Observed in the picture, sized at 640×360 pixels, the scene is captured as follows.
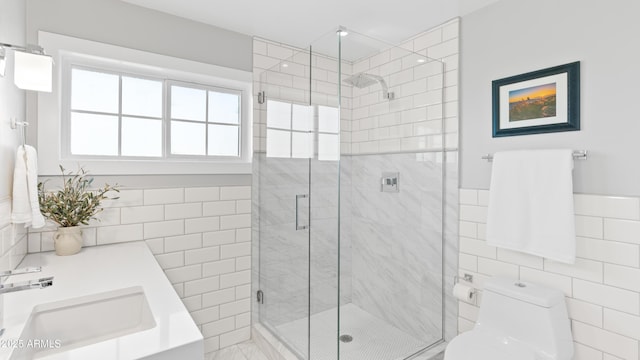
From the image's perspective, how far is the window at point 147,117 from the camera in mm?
2109

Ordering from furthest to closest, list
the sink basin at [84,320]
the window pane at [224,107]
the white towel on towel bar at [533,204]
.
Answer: the window pane at [224,107] → the white towel on towel bar at [533,204] → the sink basin at [84,320]

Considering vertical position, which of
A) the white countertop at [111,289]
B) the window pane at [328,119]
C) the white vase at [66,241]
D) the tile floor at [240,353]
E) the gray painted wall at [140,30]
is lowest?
the tile floor at [240,353]

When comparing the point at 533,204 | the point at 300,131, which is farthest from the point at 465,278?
the point at 300,131

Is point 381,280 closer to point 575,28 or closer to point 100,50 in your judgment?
point 575,28

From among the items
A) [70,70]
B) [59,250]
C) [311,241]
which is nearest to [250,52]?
[70,70]

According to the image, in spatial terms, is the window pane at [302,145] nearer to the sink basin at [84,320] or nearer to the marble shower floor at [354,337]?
the marble shower floor at [354,337]

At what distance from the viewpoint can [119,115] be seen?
2.23 metres

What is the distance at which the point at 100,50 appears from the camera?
2.04 metres

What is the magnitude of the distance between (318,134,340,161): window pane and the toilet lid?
4.04 feet

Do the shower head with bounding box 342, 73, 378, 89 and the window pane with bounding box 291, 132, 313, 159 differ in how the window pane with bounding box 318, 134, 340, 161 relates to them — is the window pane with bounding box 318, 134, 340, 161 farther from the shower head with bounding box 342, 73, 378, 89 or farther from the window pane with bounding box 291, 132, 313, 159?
the shower head with bounding box 342, 73, 378, 89

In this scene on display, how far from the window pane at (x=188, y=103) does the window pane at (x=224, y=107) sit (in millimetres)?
55

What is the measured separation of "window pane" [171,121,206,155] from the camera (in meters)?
2.42

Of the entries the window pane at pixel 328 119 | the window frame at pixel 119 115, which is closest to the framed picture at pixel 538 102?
the window pane at pixel 328 119

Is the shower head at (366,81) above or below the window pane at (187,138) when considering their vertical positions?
above
